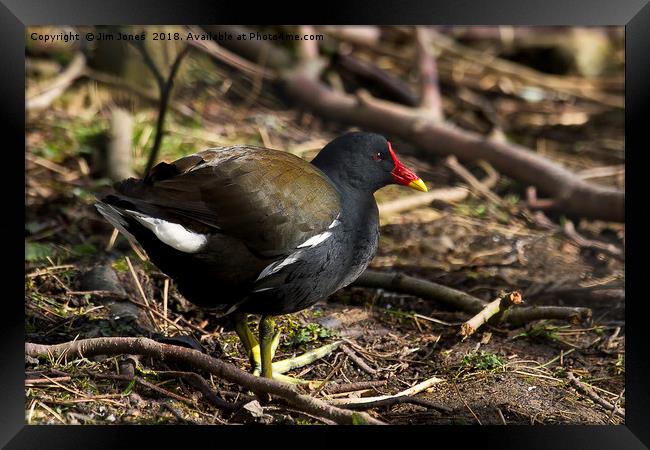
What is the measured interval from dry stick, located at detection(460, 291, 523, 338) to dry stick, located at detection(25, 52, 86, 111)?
359 centimetres

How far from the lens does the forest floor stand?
345 cm

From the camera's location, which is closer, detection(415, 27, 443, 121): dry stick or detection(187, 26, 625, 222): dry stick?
detection(187, 26, 625, 222): dry stick

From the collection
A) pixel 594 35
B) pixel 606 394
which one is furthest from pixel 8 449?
pixel 594 35

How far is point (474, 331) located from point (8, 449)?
2.09 m

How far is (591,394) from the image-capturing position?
3674mm

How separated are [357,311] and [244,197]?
46.2 inches

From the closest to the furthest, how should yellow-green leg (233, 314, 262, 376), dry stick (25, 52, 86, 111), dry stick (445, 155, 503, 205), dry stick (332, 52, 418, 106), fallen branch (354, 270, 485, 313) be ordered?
yellow-green leg (233, 314, 262, 376)
fallen branch (354, 270, 485, 313)
dry stick (445, 155, 503, 205)
dry stick (25, 52, 86, 111)
dry stick (332, 52, 418, 106)

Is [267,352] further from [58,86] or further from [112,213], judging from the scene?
[58,86]

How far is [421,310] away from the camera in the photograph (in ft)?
14.1

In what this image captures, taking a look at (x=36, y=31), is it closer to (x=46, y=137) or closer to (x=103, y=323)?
(x=46, y=137)

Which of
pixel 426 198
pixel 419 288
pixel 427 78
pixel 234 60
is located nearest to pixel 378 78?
pixel 427 78

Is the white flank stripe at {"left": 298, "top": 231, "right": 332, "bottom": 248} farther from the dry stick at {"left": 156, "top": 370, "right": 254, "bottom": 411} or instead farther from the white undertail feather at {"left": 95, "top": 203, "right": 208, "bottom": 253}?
the dry stick at {"left": 156, "top": 370, "right": 254, "bottom": 411}

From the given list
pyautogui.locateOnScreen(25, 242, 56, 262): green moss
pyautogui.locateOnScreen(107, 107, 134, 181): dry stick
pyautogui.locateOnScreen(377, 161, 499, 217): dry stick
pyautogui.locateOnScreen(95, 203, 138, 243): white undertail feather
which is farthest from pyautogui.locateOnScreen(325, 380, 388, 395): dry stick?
pyautogui.locateOnScreen(107, 107, 134, 181): dry stick

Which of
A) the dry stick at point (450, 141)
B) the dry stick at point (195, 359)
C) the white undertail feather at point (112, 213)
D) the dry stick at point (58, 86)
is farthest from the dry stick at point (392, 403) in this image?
the dry stick at point (58, 86)
